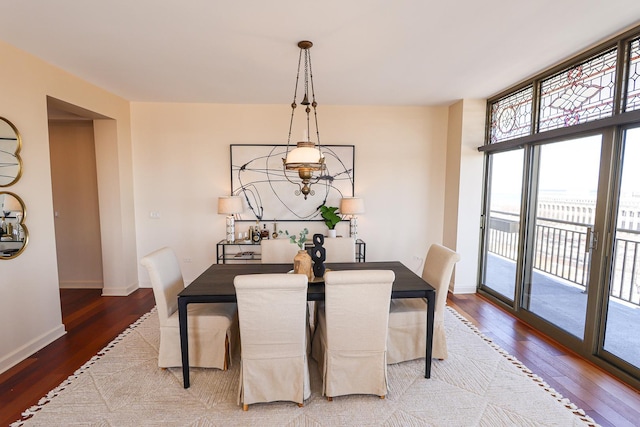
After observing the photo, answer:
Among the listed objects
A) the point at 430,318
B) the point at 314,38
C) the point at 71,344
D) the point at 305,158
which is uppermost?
the point at 314,38

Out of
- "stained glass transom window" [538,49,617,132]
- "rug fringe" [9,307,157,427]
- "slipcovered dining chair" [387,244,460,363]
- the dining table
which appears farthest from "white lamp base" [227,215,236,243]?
"stained glass transom window" [538,49,617,132]

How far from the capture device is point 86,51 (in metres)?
2.66

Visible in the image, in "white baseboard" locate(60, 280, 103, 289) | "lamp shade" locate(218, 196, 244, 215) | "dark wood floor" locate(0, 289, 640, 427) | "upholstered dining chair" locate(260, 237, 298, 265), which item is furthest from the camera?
"white baseboard" locate(60, 280, 103, 289)

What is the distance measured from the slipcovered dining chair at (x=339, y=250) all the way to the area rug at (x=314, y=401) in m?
1.16

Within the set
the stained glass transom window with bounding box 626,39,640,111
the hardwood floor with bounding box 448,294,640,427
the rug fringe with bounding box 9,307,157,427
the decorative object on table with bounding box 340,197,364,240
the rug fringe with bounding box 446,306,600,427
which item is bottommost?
the rug fringe with bounding box 9,307,157,427

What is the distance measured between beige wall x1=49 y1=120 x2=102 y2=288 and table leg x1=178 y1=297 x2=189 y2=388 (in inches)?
123

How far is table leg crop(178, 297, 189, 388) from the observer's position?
217 cm

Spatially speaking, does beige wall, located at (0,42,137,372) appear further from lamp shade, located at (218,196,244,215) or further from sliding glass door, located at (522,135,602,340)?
sliding glass door, located at (522,135,602,340)

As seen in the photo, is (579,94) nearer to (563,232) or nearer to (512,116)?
(512,116)

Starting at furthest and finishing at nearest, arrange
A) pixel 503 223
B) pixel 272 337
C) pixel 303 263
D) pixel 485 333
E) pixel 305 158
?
pixel 503 223
pixel 485 333
pixel 303 263
pixel 305 158
pixel 272 337

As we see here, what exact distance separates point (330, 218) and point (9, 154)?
3303 millimetres

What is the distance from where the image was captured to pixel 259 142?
4.38m

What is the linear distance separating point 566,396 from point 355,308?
1.70 m

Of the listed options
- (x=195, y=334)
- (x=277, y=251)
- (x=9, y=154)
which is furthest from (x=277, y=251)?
(x=9, y=154)
